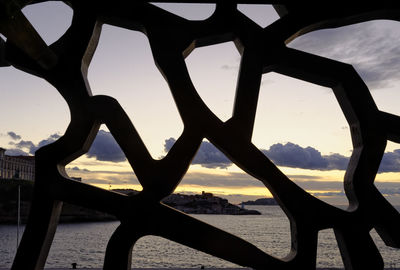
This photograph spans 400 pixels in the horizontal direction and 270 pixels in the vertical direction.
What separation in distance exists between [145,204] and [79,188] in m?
0.83

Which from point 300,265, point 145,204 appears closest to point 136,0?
point 145,204

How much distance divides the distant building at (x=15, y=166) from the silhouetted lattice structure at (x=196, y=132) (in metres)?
92.2

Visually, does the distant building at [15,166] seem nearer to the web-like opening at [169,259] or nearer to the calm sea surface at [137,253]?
the calm sea surface at [137,253]

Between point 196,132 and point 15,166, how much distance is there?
329 feet

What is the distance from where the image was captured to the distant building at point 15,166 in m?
90.0

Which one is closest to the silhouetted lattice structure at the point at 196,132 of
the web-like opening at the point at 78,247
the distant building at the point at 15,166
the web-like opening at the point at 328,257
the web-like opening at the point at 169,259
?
the web-like opening at the point at 78,247

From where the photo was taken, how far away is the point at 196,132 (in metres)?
5.23

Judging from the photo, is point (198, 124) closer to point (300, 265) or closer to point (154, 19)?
point (154, 19)

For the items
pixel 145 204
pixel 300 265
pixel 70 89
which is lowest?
pixel 300 265

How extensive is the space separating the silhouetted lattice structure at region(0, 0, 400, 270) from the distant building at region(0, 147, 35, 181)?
92.2 m

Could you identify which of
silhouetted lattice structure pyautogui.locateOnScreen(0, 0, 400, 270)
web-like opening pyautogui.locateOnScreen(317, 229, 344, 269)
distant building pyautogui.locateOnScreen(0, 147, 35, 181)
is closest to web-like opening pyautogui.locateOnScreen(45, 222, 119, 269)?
distant building pyautogui.locateOnScreen(0, 147, 35, 181)

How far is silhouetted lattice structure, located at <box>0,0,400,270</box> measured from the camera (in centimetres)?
498

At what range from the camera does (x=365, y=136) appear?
210 inches

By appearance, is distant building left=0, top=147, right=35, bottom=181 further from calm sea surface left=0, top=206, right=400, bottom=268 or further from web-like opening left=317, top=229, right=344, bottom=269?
web-like opening left=317, top=229, right=344, bottom=269
